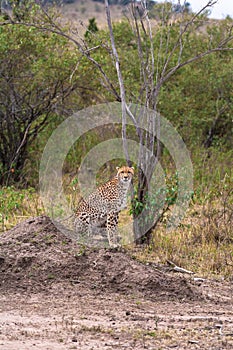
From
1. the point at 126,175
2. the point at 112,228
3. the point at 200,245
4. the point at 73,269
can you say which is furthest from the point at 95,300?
the point at 126,175

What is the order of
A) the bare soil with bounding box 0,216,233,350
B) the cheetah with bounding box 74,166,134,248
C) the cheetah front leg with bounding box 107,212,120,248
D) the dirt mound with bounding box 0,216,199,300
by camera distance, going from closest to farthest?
the bare soil with bounding box 0,216,233,350 < the dirt mound with bounding box 0,216,199,300 < the cheetah front leg with bounding box 107,212,120,248 < the cheetah with bounding box 74,166,134,248

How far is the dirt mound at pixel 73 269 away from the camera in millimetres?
6477

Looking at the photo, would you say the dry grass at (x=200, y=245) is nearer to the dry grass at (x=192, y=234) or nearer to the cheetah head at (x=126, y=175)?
the dry grass at (x=192, y=234)

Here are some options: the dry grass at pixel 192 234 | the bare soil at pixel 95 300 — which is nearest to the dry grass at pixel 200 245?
the dry grass at pixel 192 234

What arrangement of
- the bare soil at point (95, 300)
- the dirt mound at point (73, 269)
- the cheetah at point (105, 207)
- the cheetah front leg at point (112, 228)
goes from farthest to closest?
the cheetah at point (105, 207) → the cheetah front leg at point (112, 228) → the dirt mound at point (73, 269) → the bare soil at point (95, 300)

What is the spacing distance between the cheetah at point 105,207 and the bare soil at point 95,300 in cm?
116

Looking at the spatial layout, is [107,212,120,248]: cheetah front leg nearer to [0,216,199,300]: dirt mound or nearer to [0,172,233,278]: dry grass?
[0,172,233,278]: dry grass

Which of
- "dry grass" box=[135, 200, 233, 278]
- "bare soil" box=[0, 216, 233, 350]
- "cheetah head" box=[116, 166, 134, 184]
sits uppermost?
"cheetah head" box=[116, 166, 134, 184]

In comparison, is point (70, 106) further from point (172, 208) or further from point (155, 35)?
point (172, 208)

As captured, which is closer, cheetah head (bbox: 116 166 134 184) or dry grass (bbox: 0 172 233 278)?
dry grass (bbox: 0 172 233 278)

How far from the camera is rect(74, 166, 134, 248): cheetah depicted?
336 inches

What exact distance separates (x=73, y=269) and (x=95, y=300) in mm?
693

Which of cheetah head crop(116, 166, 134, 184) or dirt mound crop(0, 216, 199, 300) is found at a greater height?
cheetah head crop(116, 166, 134, 184)

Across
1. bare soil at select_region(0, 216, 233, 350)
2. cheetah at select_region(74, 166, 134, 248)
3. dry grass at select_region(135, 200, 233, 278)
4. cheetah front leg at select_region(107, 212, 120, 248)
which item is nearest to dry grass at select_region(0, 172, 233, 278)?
dry grass at select_region(135, 200, 233, 278)
